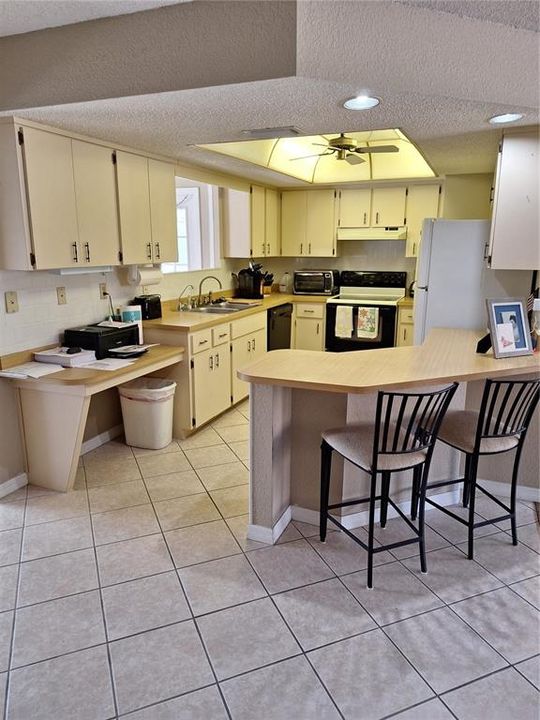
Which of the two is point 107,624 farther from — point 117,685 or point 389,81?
point 389,81

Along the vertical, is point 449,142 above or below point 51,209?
above

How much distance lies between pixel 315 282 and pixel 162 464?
312 centimetres

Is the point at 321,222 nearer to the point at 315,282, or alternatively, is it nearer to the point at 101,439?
the point at 315,282

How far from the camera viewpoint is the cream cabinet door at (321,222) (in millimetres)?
5648

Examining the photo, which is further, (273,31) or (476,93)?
(476,93)

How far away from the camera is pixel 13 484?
3088 mm

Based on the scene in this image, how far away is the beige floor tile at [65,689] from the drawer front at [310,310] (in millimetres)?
4250

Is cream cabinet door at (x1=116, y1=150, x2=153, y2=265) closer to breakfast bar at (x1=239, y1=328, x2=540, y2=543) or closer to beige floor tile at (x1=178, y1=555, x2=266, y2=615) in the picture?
breakfast bar at (x1=239, y1=328, x2=540, y2=543)

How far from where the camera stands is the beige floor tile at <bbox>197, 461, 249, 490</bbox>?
3189 mm

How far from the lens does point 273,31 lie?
187 cm

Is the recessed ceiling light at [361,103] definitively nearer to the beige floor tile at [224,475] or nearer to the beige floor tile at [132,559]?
the beige floor tile at [224,475]

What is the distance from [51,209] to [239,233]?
2.67 m

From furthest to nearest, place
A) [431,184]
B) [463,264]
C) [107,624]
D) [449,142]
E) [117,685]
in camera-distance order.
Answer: [431,184], [463,264], [449,142], [107,624], [117,685]

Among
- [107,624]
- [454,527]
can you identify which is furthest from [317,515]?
[107,624]
